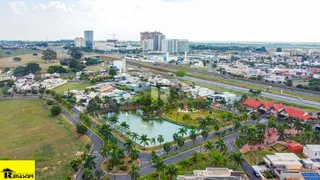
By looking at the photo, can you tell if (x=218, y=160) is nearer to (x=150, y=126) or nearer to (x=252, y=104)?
(x=150, y=126)

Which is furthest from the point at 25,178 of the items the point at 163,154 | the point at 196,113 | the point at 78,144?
the point at 196,113

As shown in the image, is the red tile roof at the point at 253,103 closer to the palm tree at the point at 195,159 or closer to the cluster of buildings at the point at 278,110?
the cluster of buildings at the point at 278,110

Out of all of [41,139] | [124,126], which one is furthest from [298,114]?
[41,139]

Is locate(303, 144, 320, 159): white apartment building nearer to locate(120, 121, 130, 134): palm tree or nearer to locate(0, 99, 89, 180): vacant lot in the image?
locate(120, 121, 130, 134): palm tree

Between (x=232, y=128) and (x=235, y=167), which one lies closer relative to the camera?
(x=235, y=167)

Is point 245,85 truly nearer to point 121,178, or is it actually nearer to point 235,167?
point 235,167

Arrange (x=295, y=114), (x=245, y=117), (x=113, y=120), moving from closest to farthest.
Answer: (x=113, y=120)
(x=245, y=117)
(x=295, y=114)
